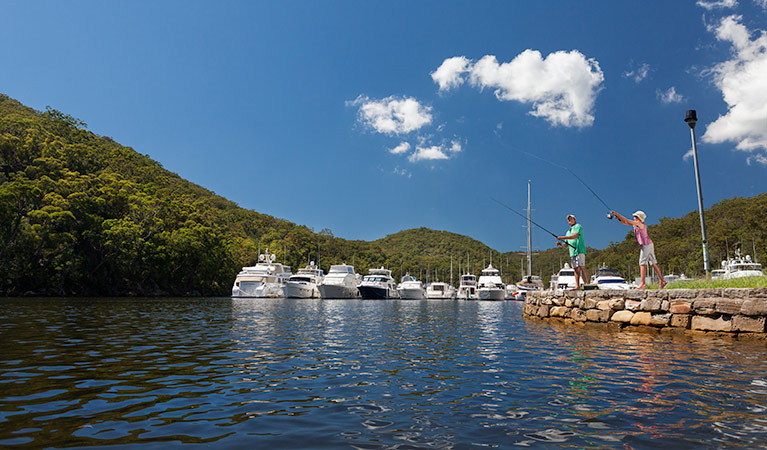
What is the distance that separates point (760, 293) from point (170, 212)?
6389cm

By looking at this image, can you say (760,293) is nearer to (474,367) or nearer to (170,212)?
(474,367)

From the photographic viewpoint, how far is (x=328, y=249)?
12106 cm

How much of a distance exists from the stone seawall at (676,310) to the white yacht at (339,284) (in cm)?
4838

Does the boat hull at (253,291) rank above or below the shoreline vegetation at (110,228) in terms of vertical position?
below

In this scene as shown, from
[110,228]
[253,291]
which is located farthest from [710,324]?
[253,291]

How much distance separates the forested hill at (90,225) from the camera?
43688mm

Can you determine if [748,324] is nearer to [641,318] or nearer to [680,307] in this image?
[680,307]

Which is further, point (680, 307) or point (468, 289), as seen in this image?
point (468, 289)

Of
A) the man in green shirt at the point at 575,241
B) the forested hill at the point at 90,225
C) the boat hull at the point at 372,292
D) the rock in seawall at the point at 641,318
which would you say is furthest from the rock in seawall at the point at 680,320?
the boat hull at the point at 372,292

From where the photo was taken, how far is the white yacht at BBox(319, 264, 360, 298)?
62500mm

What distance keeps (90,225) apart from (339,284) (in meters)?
30.6

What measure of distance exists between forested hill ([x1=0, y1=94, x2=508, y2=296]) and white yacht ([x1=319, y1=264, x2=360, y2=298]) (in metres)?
16.7

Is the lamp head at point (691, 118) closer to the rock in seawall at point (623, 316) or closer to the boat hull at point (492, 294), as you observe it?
the rock in seawall at point (623, 316)

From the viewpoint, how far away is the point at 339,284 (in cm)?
6356
